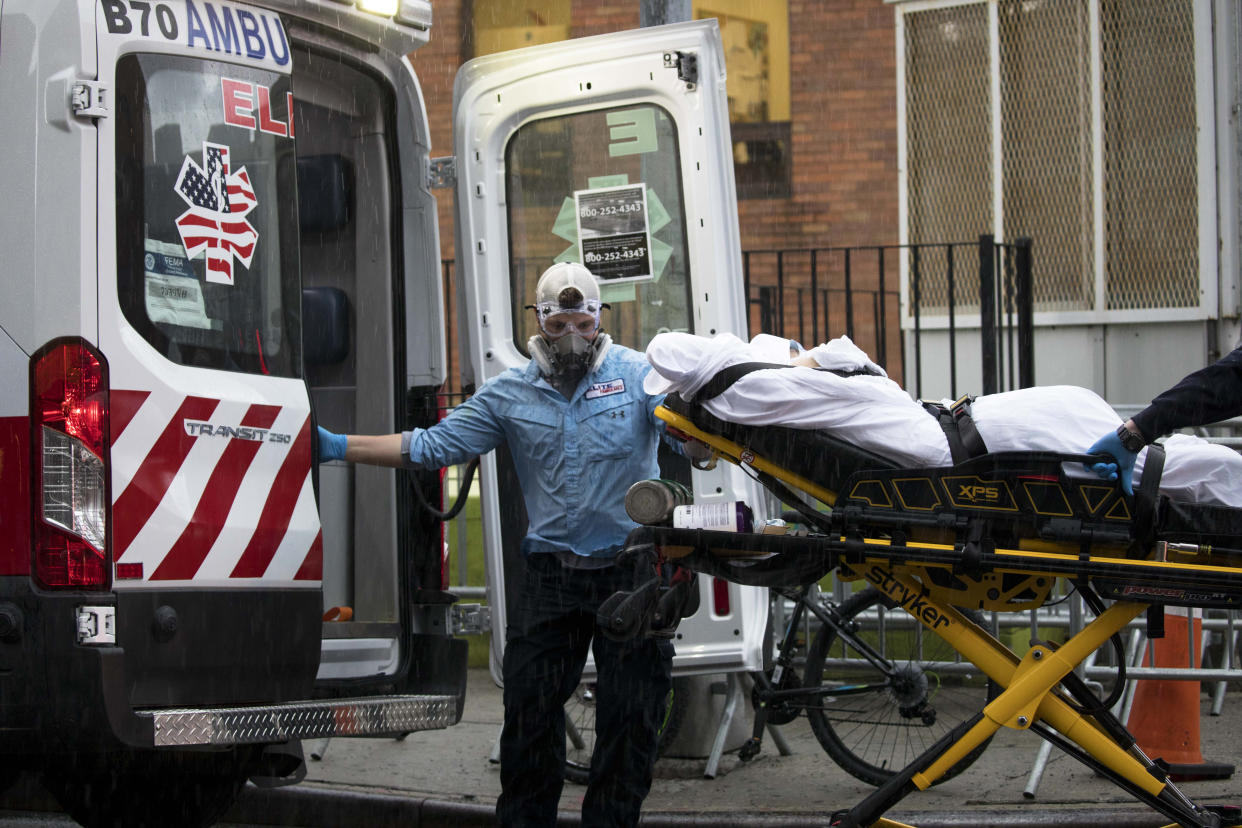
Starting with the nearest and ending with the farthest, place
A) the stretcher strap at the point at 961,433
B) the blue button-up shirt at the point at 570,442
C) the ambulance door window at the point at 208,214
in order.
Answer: the stretcher strap at the point at 961,433 → the ambulance door window at the point at 208,214 → the blue button-up shirt at the point at 570,442

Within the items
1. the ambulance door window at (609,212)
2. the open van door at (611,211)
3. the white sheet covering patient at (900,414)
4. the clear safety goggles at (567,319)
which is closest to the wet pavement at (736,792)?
the open van door at (611,211)

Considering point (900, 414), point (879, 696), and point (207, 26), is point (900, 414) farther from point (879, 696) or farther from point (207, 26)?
point (207, 26)

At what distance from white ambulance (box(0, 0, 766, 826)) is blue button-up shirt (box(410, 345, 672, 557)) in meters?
0.50

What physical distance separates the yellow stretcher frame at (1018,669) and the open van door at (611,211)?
1.27 m

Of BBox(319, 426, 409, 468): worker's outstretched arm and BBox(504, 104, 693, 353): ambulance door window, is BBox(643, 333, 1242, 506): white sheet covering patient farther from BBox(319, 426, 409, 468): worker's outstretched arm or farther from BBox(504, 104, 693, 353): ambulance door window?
BBox(504, 104, 693, 353): ambulance door window

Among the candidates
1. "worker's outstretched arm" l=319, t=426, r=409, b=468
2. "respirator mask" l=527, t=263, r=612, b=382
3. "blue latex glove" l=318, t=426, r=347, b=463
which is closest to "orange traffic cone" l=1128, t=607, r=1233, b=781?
"respirator mask" l=527, t=263, r=612, b=382

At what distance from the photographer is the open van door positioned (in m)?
5.19

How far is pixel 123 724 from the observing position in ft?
12.4

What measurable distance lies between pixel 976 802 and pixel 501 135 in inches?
117

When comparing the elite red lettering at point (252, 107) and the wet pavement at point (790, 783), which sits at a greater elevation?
the elite red lettering at point (252, 107)

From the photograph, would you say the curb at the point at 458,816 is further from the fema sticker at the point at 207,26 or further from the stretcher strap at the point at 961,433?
the fema sticker at the point at 207,26

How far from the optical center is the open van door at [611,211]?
5191mm

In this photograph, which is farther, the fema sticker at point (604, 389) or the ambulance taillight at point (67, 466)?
the fema sticker at point (604, 389)

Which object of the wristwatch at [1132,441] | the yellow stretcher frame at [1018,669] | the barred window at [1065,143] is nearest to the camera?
the wristwatch at [1132,441]
